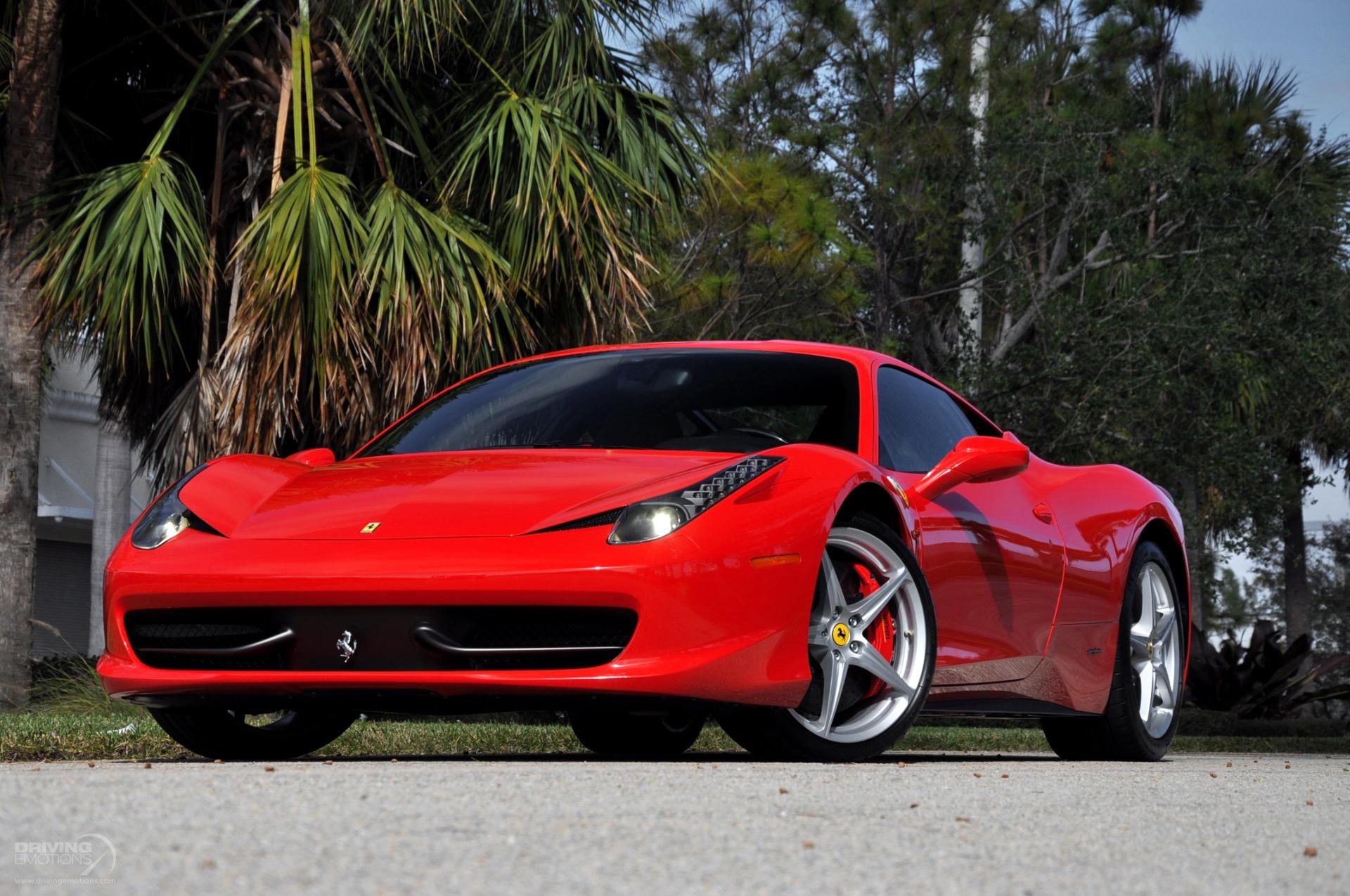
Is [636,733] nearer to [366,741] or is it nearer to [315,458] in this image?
[366,741]

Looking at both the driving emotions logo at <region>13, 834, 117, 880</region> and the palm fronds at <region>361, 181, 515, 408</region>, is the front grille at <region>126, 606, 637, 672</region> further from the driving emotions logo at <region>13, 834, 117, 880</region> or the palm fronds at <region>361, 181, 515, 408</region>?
the palm fronds at <region>361, 181, 515, 408</region>

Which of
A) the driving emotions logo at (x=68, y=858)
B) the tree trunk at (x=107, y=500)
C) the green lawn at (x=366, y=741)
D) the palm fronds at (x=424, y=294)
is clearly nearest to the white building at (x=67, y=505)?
the tree trunk at (x=107, y=500)

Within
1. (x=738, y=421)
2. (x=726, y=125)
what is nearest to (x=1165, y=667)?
(x=738, y=421)

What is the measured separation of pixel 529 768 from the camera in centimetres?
389

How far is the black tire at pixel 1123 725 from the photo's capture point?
6059mm

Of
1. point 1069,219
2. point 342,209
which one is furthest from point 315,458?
point 1069,219

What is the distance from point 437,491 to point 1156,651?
10.4 feet

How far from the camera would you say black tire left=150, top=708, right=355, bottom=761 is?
15.8 feet

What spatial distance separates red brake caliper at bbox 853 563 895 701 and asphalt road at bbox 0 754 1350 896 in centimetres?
78

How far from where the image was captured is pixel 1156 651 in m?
6.38

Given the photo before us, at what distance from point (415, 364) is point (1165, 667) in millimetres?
4809

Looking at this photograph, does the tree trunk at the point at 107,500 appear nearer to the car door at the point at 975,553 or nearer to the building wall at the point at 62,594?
the building wall at the point at 62,594

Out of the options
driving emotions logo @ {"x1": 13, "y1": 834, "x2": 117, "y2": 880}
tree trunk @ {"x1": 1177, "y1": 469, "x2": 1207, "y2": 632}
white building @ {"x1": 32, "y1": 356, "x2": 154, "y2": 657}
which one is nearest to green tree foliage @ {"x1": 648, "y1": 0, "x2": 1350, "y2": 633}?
tree trunk @ {"x1": 1177, "y1": 469, "x2": 1207, "y2": 632}

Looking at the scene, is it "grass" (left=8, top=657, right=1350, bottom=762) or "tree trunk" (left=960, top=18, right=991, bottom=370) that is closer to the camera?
"grass" (left=8, top=657, right=1350, bottom=762)
